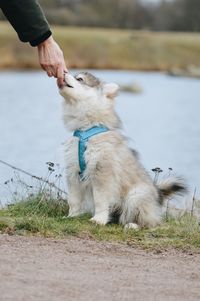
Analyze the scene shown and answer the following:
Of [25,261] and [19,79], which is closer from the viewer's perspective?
[25,261]

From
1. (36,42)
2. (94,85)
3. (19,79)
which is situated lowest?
(19,79)

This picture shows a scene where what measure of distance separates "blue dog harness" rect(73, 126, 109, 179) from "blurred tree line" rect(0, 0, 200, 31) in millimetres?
51428

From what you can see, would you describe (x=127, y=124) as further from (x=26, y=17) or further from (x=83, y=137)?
(x=26, y=17)

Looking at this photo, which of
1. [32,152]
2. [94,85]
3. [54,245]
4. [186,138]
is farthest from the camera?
[186,138]

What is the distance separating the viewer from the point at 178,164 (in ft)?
53.6

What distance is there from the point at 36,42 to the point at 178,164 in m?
11.7

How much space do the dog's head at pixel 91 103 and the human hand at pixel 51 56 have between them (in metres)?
2.32

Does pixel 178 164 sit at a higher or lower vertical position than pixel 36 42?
lower

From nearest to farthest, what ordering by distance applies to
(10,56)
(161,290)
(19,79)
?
(161,290)
(19,79)
(10,56)

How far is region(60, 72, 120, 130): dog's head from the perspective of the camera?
8.12 meters

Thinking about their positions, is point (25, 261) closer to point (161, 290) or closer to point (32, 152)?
point (161, 290)

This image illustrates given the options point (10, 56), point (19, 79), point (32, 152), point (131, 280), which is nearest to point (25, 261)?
point (131, 280)

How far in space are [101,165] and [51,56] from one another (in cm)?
270

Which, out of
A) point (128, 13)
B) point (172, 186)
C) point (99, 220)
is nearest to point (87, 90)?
point (99, 220)
